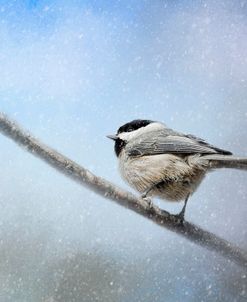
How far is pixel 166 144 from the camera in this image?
1.77m

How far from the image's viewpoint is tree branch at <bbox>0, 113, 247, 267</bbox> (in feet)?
4.41

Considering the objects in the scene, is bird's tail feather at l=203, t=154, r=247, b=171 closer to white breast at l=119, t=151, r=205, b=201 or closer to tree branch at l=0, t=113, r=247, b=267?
white breast at l=119, t=151, r=205, b=201

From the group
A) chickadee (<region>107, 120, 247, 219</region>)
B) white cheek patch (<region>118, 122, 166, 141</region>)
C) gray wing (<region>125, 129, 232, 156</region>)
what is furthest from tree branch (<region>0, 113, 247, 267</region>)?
white cheek patch (<region>118, 122, 166, 141</region>)

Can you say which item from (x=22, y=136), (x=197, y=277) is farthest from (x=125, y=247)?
(x=22, y=136)

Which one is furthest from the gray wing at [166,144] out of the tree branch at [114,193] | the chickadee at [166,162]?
the tree branch at [114,193]

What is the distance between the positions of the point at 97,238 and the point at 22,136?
937 mm

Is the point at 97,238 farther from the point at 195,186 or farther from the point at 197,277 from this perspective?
the point at 195,186

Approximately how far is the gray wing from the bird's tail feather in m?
0.02

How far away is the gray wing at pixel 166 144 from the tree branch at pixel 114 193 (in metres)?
0.20

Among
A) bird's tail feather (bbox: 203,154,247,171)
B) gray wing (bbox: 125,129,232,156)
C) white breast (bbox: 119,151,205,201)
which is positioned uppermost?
bird's tail feather (bbox: 203,154,247,171)

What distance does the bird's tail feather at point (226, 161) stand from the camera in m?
1.51

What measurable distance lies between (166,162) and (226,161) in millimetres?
218

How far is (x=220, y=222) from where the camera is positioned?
2.18 metres

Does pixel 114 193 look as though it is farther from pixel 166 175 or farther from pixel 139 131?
pixel 139 131
